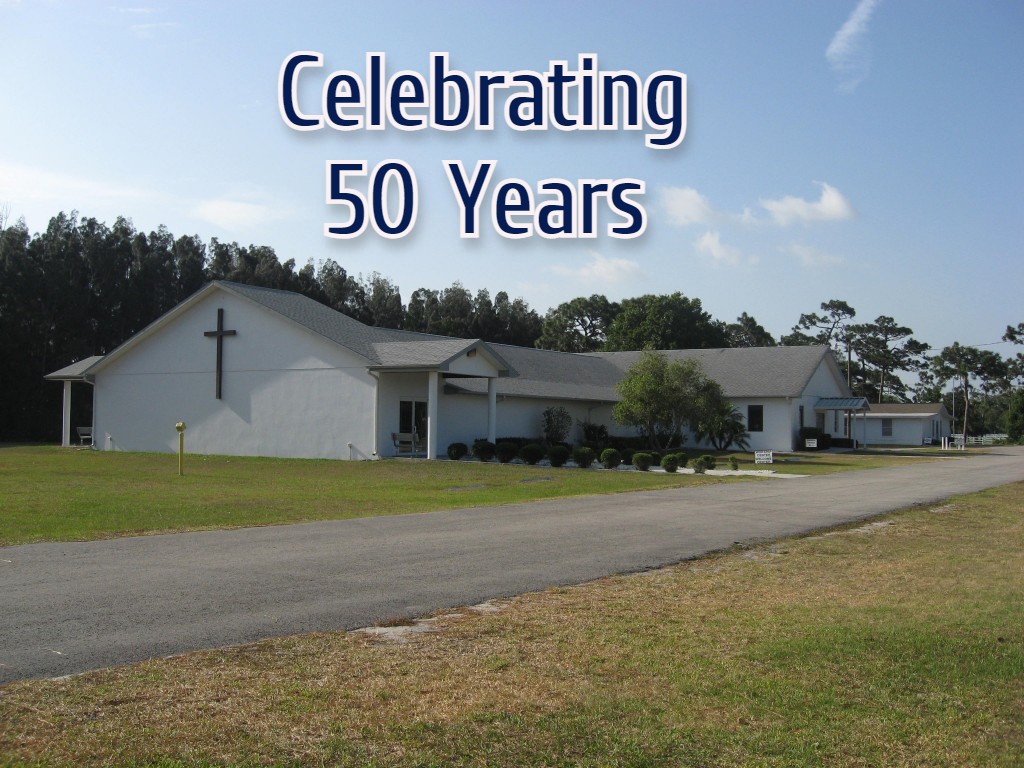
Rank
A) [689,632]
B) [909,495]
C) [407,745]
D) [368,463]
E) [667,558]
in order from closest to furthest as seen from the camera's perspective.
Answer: [407,745], [689,632], [667,558], [909,495], [368,463]

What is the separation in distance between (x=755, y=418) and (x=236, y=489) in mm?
32038

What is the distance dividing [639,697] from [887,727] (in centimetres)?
136

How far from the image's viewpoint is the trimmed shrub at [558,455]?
31.9 m

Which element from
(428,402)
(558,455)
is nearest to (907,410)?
(558,455)

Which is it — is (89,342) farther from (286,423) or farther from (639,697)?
(639,697)

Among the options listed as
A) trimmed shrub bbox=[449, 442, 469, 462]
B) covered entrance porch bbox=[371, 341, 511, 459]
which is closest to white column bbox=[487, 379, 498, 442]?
covered entrance porch bbox=[371, 341, 511, 459]

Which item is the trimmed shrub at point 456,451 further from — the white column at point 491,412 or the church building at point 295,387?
the white column at point 491,412

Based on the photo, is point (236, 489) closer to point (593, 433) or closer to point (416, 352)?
point (416, 352)

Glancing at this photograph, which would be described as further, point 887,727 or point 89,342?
point 89,342

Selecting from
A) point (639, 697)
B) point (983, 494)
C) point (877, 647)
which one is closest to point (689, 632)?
point (877, 647)

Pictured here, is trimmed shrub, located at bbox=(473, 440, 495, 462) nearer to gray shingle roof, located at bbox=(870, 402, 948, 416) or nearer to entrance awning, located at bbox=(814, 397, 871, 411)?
entrance awning, located at bbox=(814, 397, 871, 411)

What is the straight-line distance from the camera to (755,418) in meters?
47.8

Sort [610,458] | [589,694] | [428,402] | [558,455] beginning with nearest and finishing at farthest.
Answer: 1. [589,694]
2. [610,458]
3. [558,455]
4. [428,402]

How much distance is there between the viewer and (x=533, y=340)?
85750 mm
